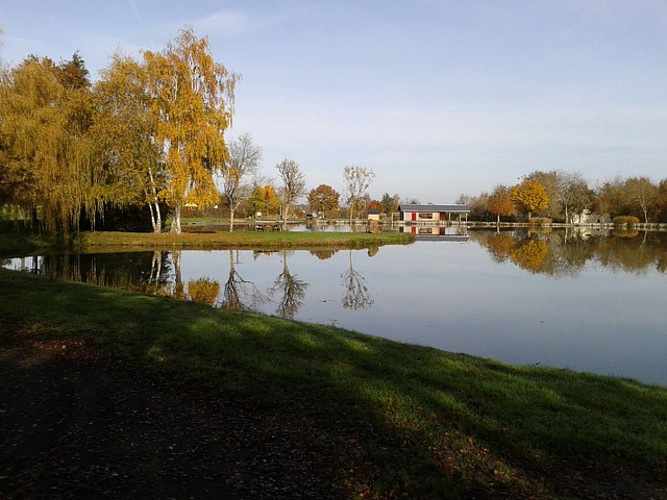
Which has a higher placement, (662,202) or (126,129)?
(126,129)

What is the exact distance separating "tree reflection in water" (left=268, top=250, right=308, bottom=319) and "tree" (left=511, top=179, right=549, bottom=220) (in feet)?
242

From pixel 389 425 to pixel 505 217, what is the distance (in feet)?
327

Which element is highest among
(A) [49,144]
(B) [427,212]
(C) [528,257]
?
(A) [49,144]

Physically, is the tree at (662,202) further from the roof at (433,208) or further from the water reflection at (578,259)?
the water reflection at (578,259)

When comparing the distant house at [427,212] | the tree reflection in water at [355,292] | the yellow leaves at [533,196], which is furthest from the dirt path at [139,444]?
the yellow leaves at [533,196]

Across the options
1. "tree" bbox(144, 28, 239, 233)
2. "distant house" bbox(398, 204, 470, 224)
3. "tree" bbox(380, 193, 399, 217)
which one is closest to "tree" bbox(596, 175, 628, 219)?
"distant house" bbox(398, 204, 470, 224)

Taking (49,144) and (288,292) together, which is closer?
(288,292)

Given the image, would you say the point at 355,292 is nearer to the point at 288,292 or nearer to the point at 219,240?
the point at 288,292

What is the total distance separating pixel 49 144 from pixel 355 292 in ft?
66.9

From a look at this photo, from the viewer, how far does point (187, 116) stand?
3375 cm

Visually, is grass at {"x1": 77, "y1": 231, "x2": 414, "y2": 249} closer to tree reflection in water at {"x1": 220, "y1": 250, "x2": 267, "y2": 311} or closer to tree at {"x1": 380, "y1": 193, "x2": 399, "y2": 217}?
tree reflection in water at {"x1": 220, "y1": 250, "x2": 267, "y2": 311}

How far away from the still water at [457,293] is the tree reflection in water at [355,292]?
0.13ft

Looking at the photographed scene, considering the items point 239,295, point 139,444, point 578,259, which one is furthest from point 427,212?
Result: point 139,444

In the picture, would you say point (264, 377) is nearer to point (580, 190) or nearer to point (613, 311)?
point (613, 311)
